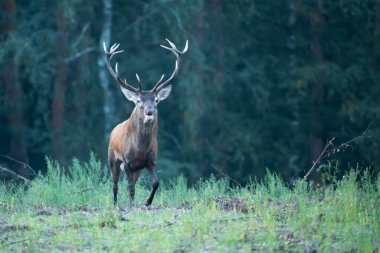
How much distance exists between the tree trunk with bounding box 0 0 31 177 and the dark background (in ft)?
0.12

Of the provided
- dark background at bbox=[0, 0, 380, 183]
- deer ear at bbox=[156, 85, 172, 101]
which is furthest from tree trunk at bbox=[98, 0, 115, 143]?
deer ear at bbox=[156, 85, 172, 101]

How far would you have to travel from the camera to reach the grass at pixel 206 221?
392 inches

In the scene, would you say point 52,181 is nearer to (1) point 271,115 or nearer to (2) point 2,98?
(2) point 2,98

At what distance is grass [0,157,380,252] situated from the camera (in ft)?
32.6

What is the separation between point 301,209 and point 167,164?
1677cm

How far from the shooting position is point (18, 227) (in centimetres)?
1074

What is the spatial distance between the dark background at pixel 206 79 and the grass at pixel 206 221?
45.2 feet

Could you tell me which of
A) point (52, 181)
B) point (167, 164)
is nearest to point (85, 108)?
point (167, 164)

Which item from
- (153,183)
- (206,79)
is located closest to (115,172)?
(153,183)

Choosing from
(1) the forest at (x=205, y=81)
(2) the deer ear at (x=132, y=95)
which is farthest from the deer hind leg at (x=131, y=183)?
(1) the forest at (x=205, y=81)

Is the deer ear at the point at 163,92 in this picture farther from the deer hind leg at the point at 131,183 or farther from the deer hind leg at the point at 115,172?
the deer hind leg at the point at 131,183

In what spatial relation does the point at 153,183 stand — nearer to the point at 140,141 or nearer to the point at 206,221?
the point at 140,141

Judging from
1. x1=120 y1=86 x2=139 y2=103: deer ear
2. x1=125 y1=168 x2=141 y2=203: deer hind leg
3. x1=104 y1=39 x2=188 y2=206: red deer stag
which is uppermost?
x1=120 y1=86 x2=139 y2=103: deer ear

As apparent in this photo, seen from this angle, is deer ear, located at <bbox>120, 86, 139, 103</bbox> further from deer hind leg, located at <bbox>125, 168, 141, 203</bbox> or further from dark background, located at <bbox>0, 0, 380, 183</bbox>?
dark background, located at <bbox>0, 0, 380, 183</bbox>
